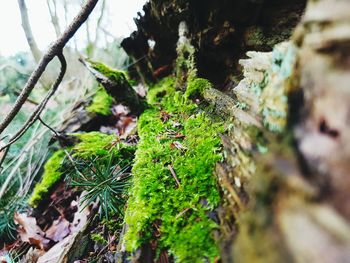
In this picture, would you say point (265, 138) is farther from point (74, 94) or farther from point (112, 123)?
point (74, 94)

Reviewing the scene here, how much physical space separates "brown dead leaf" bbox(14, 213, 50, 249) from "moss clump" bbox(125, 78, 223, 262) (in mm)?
1438

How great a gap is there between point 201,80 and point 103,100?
2.52 m

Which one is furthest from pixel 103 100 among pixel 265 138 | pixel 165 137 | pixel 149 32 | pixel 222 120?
pixel 265 138

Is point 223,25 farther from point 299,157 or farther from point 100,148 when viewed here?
point 299,157

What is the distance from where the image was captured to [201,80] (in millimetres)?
3041

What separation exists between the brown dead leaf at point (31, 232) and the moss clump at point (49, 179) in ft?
0.69

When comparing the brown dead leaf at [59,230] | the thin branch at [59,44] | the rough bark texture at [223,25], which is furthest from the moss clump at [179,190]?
the brown dead leaf at [59,230]

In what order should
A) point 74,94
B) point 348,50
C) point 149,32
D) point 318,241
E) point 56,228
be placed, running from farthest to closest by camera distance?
1. point 74,94
2. point 149,32
3. point 56,228
4. point 348,50
5. point 318,241

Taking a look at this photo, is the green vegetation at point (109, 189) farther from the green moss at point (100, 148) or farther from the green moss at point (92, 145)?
the green moss at point (92, 145)

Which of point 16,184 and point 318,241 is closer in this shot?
point 318,241

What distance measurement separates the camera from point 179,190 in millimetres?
1725

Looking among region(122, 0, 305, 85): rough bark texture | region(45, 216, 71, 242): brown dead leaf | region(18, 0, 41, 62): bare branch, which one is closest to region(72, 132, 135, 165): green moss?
region(45, 216, 71, 242): brown dead leaf

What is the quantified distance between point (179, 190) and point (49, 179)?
232 centimetres

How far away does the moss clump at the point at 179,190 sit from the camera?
4.49 ft
